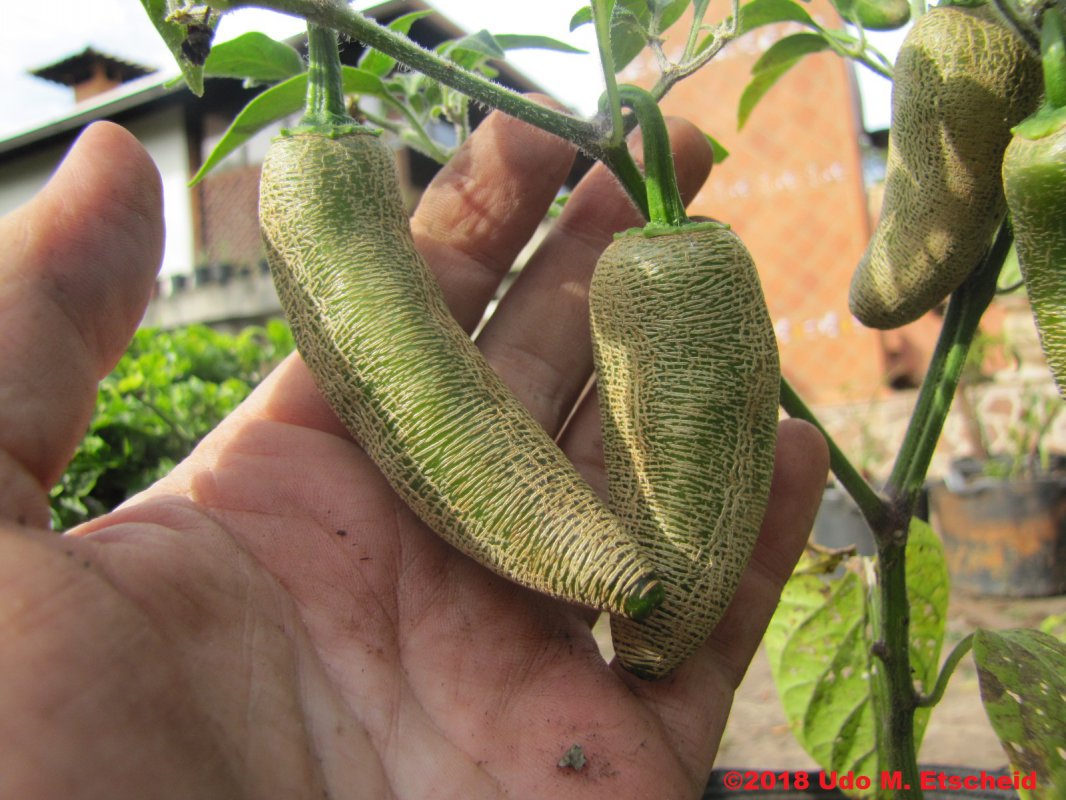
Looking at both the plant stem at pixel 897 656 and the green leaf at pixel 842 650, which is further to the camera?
the green leaf at pixel 842 650

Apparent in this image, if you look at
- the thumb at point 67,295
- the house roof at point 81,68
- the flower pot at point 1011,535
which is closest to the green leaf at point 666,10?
the thumb at point 67,295

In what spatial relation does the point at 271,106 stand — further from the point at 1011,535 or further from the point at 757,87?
the point at 1011,535

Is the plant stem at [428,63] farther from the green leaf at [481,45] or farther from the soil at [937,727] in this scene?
the soil at [937,727]

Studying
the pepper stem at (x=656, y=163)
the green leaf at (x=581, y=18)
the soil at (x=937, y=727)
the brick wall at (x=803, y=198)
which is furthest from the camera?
the brick wall at (x=803, y=198)

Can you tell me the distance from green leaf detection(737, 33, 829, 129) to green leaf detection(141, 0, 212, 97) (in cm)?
66

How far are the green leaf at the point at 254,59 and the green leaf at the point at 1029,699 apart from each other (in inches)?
36.5

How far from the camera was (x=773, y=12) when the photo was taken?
96 centimetres

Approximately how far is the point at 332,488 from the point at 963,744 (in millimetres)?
1936

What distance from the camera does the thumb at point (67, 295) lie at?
2.25ft

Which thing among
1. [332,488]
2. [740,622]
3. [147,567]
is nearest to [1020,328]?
[740,622]

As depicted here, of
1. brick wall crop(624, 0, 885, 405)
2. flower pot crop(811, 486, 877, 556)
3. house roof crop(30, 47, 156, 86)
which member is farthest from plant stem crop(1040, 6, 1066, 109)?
house roof crop(30, 47, 156, 86)

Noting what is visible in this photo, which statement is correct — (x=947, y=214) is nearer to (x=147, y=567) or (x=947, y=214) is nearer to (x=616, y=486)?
(x=616, y=486)

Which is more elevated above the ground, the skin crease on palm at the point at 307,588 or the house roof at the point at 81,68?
the skin crease on palm at the point at 307,588

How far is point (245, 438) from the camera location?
3.31ft
